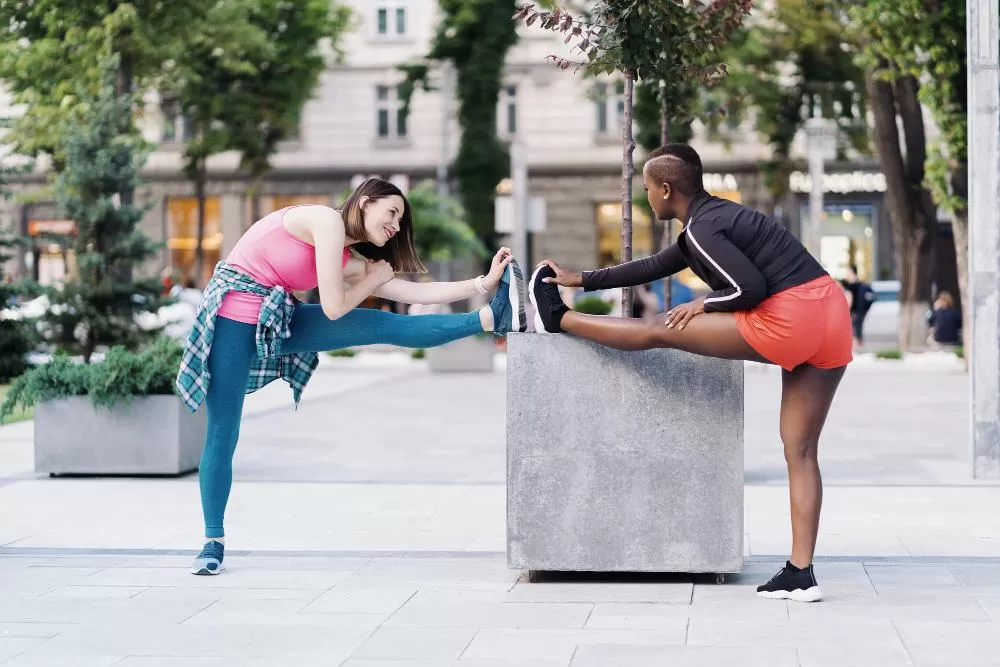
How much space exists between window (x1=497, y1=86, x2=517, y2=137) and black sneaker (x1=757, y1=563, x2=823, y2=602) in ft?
130

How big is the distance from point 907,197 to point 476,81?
1272cm

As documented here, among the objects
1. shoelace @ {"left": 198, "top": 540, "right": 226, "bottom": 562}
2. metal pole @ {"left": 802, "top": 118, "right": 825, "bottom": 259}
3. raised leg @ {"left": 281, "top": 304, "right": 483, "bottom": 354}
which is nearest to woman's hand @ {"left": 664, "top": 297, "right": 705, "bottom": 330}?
raised leg @ {"left": 281, "top": 304, "right": 483, "bottom": 354}

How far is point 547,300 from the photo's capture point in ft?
21.0

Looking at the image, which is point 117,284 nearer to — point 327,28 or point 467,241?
point 467,241

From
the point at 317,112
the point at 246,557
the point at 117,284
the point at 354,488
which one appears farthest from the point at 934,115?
the point at 317,112

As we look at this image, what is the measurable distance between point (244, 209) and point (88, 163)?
2737 cm

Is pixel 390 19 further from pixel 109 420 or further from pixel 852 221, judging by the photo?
pixel 109 420

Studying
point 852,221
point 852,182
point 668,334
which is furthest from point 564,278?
point 852,221

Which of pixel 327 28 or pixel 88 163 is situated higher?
pixel 327 28

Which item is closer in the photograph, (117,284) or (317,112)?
(117,284)

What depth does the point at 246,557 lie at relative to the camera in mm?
7402

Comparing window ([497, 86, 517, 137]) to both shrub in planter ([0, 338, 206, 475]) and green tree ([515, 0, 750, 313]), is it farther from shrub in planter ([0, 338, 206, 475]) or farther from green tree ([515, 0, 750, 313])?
green tree ([515, 0, 750, 313])

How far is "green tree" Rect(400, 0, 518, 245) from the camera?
36.2 meters

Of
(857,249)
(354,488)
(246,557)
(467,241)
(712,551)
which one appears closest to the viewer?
(712,551)
